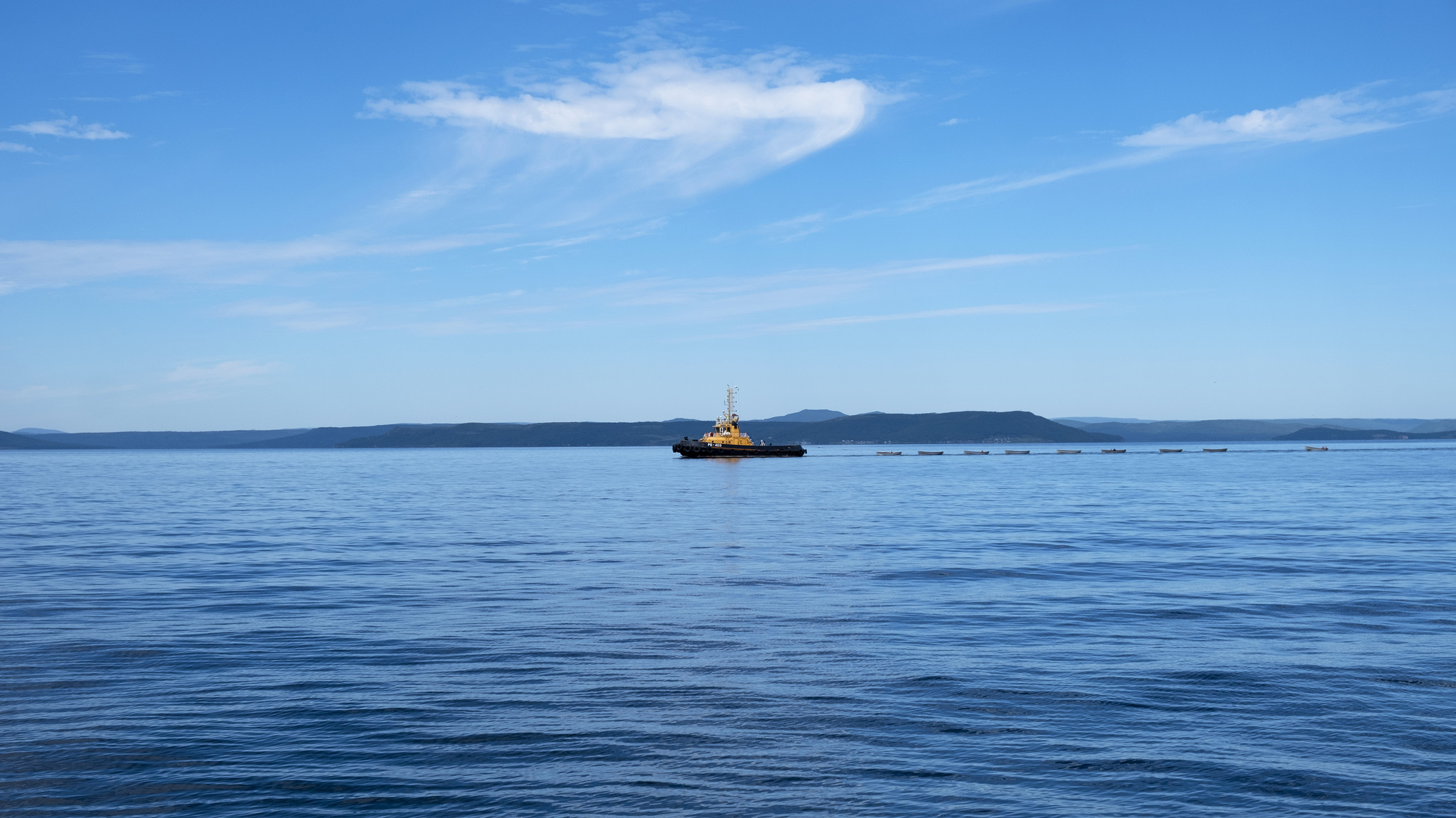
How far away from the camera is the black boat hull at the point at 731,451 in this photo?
16175cm

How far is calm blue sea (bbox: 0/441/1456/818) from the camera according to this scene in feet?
36.0

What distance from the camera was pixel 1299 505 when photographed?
6116 cm

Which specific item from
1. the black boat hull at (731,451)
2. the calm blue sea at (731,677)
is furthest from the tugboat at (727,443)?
the calm blue sea at (731,677)

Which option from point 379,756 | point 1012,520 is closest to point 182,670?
point 379,756

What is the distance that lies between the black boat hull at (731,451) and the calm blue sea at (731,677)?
121321 mm

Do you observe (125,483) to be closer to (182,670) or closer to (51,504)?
(51,504)

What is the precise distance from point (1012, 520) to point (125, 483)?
93077 mm

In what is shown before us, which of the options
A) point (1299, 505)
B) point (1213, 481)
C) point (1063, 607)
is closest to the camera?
point (1063, 607)

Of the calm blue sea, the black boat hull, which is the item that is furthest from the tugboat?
the calm blue sea

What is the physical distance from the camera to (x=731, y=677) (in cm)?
1585

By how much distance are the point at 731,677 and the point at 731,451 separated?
476 ft

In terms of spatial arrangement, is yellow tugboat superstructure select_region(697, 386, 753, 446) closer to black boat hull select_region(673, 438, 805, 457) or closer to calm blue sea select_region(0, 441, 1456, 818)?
black boat hull select_region(673, 438, 805, 457)

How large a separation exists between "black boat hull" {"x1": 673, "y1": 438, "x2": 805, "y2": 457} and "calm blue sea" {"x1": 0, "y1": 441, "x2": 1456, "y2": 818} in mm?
121321

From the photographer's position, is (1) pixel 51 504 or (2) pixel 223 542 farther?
(1) pixel 51 504
